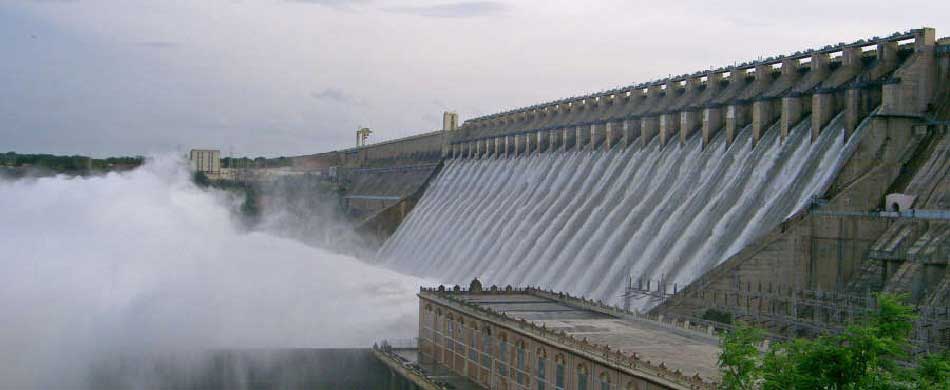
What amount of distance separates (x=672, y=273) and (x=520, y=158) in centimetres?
2863

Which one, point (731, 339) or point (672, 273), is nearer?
point (731, 339)

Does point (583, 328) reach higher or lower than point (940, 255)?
lower

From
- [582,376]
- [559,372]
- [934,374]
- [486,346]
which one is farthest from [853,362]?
[486,346]

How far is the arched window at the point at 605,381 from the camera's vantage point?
76.4 feet

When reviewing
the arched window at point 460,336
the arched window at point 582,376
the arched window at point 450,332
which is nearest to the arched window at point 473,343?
the arched window at point 460,336

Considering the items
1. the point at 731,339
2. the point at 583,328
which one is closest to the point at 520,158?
the point at 583,328

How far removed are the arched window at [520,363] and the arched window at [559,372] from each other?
1.87 metres

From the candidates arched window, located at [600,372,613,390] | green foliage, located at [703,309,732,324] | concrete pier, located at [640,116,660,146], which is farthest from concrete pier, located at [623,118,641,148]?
arched window, located at [600,372,613,390]

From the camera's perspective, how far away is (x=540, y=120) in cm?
6850

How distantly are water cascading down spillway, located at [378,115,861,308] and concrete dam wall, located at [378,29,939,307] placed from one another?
0.08 metres

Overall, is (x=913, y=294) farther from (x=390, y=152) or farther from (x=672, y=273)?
(x=390, y=152)

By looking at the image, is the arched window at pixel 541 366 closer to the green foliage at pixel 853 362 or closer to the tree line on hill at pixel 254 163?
the green foliage at pixel 853 362

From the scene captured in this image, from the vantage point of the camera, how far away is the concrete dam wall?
116 ft

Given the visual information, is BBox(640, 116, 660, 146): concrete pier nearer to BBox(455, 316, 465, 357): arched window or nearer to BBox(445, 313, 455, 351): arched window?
BBox(445, 313, 455, 351): arched window
